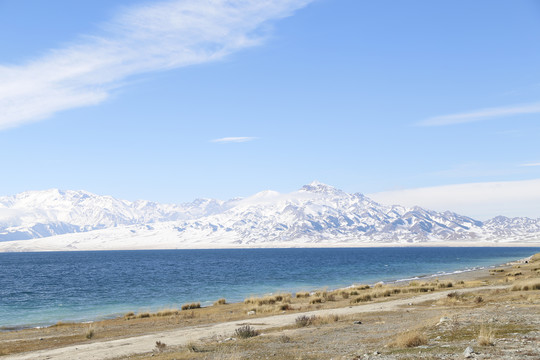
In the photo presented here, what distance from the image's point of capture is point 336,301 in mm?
41125

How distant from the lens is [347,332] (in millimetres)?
21672

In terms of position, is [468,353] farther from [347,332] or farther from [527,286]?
[527,286]

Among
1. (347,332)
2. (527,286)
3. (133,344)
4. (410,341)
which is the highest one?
(410,341)

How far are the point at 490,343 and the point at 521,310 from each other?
10291mm

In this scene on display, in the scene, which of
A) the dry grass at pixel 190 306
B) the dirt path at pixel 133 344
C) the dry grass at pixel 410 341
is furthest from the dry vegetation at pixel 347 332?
the dry grass at pixel 190 306

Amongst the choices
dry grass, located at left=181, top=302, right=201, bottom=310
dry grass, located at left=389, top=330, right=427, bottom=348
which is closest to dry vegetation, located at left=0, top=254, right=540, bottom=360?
dry grass, located at left=389, top=330, right=427, bottom=348

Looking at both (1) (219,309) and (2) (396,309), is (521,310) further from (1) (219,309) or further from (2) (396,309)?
(1) (219,309)

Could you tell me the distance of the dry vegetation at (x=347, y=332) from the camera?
51.8 feet

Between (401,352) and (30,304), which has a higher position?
(401,352)

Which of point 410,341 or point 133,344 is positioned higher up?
point 410,341

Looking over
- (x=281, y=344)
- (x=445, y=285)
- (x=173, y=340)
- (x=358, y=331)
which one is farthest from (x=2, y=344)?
(x=445, y=285)

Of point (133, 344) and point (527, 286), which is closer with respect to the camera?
point (133, 344)

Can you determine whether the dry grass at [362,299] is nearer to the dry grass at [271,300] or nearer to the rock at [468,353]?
the dry grass at [271,300]

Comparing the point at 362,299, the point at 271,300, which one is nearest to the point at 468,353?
the point at 362,299
